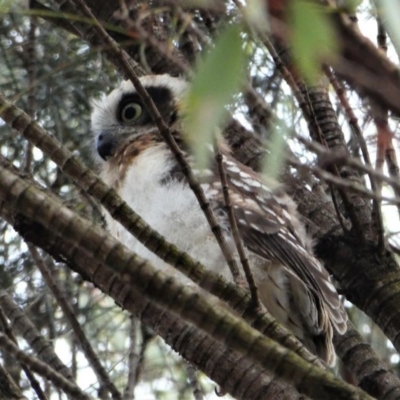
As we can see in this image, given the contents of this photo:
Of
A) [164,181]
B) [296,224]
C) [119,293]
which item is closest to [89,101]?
[164,181]

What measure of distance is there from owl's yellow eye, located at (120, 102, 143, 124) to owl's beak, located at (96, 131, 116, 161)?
0.33ft

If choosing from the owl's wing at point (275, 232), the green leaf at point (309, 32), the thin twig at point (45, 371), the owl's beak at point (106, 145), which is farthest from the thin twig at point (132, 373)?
the green leaf at point (309, 32)

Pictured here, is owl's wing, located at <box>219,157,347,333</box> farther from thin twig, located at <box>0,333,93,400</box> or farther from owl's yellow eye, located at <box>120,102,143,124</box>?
thin twig, located at <box>0,333,93,400</box>

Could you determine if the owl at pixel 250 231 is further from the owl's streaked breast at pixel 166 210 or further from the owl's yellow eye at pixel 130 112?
the owl's yellow eye at pixel 130 112

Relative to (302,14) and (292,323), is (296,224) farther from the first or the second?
(302,14)

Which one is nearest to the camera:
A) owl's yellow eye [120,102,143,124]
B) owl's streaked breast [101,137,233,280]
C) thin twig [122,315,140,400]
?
thin twig [122,315,140,400]

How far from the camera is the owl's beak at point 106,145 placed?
379 cm

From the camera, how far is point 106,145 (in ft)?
12.5

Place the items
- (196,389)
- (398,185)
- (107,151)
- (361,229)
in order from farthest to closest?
(107,151), (361,229), (196,389), (398,185)

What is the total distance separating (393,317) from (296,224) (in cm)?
49

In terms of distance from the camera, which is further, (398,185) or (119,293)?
(119,293)

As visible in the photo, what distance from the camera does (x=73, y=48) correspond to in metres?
4.15

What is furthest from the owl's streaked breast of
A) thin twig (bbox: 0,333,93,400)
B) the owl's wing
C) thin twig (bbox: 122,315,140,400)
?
thin twig (bbox: 0,333,93,400)

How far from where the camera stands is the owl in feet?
9.49
